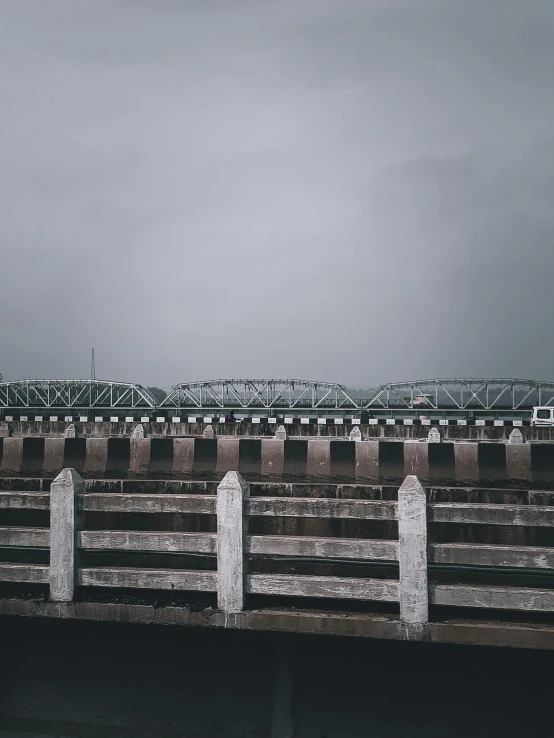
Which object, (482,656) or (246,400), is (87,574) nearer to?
(482,656)

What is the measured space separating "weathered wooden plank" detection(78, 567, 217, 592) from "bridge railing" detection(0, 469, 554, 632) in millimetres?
12

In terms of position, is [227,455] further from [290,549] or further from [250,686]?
[290,549]

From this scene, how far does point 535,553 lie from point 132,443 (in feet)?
28.5

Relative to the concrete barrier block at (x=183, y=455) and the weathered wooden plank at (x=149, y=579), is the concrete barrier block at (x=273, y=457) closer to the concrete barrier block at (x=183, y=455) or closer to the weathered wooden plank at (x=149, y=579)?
the concrete barrier block at (x=183, y=455)

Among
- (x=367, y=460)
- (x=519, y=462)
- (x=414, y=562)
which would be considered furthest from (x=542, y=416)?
(x=414, y=562)

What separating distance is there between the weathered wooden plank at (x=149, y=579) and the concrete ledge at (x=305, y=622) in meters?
0.25

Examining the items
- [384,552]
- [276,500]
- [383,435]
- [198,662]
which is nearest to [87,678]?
[198,662]

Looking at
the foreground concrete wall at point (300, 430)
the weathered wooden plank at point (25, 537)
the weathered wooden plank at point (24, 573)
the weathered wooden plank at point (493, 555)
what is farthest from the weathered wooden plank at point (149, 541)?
the foreground concrete wall at point (300, 430)

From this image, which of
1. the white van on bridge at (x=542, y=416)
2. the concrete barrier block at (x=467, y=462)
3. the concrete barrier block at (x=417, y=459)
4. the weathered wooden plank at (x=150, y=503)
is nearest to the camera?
the weathered wooden plank at (x=150, y=503)

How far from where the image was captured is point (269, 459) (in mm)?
12938

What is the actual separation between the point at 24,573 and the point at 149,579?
163cm

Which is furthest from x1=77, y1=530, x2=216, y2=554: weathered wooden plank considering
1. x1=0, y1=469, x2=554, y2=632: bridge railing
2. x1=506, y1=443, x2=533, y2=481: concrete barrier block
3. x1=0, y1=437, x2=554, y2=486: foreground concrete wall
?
x1=506, y1=443, x2=533, y2=481: concrete barrier block

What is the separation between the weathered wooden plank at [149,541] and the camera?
7277mm

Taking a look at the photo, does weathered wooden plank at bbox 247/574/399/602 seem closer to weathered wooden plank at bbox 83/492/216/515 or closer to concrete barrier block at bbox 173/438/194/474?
weathered wooden plank at bbox 83/492/216/515
